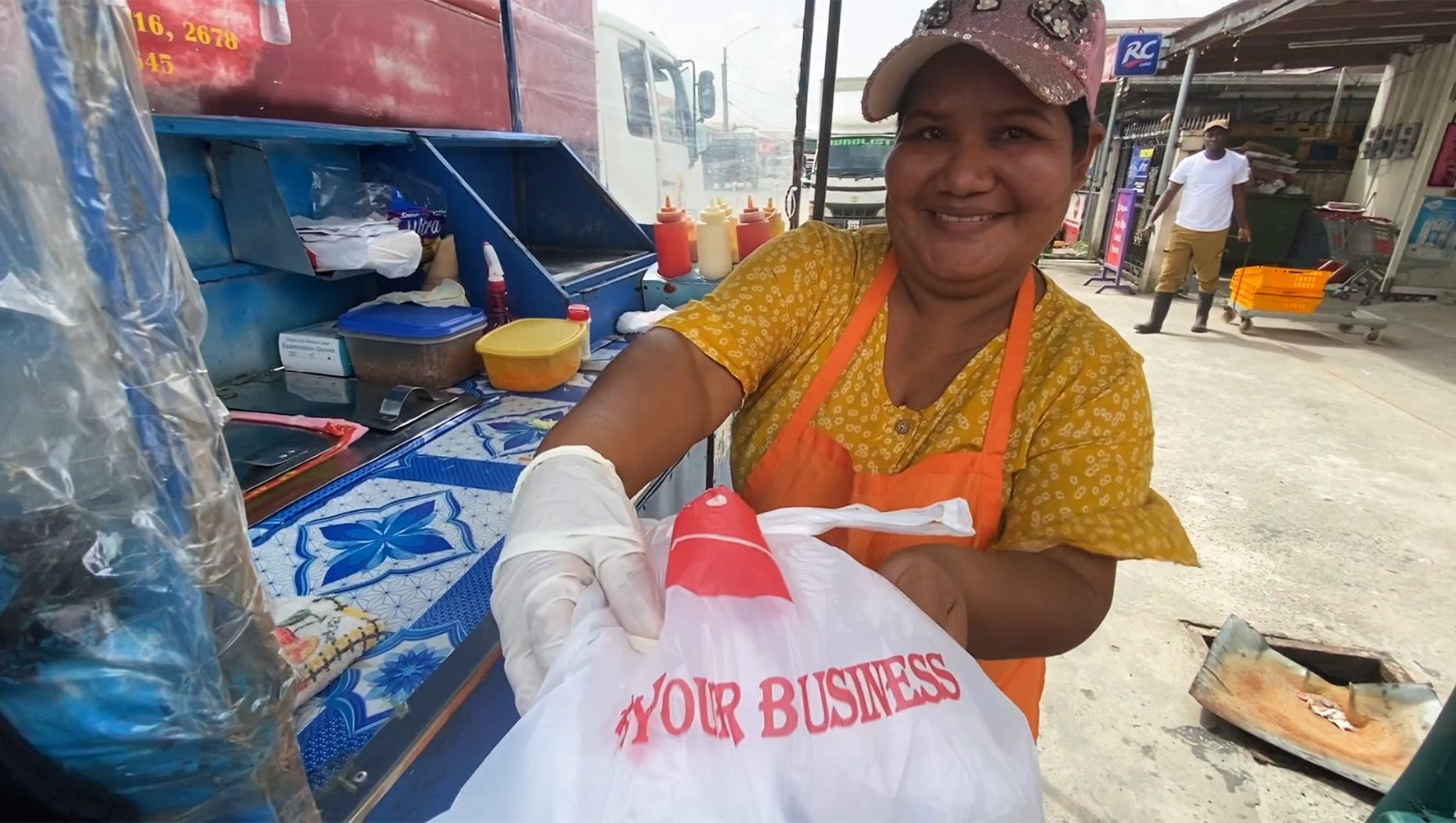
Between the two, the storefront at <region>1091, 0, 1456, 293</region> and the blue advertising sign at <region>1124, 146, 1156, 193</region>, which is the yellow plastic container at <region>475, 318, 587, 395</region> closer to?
the storefront at <region>1091, 0, 1456, 293</region>

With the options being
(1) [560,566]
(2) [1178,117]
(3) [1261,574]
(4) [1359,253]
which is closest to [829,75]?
(1) [560,566]

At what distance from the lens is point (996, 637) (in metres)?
0.91

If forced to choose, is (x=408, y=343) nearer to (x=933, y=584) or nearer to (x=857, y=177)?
(x=933, y=584)

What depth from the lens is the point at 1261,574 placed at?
10.0 feet

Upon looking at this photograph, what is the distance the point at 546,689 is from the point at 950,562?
0.52 metres

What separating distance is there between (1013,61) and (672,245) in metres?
1.97

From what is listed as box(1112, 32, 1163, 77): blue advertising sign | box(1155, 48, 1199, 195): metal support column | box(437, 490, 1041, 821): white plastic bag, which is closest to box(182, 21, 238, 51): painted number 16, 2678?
box(437, 490, 1041, 821): white plastic bag

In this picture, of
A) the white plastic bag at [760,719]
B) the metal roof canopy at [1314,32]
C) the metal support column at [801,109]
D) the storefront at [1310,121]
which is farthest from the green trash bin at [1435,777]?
the storefront at [1310,121]

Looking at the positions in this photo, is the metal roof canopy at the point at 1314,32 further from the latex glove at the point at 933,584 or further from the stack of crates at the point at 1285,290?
the latex glove at the point at 933,584

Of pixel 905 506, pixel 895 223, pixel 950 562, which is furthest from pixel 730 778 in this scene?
pixel 895 223

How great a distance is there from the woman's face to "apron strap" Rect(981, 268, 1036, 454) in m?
0.07

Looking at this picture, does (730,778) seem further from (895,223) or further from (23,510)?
(895,223)

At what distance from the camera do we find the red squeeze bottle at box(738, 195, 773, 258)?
3053mm

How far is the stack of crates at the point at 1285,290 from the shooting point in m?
6.73
